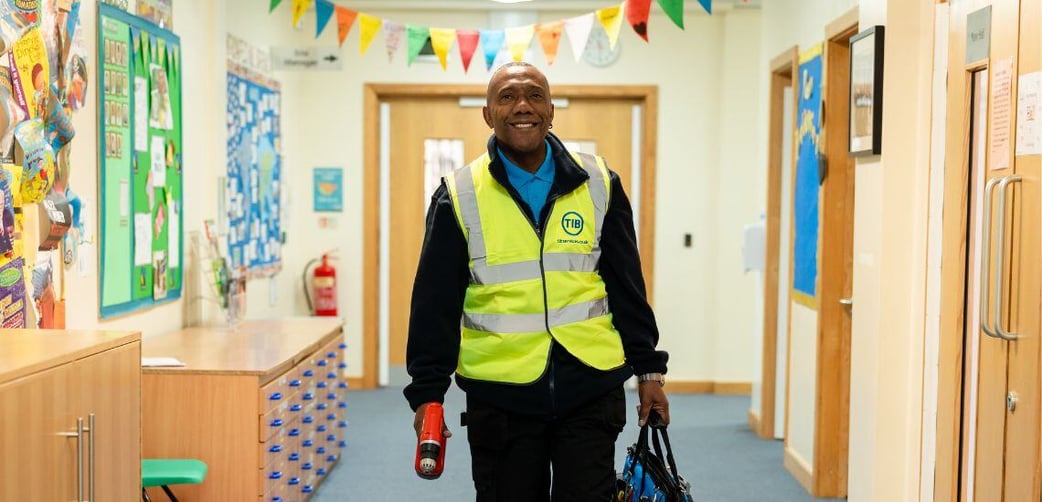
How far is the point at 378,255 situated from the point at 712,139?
2.10m

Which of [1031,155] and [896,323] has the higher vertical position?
[1031,155]

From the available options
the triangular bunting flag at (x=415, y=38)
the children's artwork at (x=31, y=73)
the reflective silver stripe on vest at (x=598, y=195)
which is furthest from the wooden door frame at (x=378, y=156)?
the reflective silver stripe on vest at (x=598, y=195)

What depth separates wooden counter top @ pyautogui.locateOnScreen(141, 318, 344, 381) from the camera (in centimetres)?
350

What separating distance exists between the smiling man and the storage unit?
1.37 meters

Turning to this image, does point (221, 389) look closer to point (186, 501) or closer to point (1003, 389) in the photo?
point (186, 501)

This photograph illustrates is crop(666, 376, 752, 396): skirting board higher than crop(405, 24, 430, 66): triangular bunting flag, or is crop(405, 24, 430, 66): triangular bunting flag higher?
crop(405, 24, 430, 66): triangular bunting flag

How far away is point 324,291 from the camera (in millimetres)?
6516

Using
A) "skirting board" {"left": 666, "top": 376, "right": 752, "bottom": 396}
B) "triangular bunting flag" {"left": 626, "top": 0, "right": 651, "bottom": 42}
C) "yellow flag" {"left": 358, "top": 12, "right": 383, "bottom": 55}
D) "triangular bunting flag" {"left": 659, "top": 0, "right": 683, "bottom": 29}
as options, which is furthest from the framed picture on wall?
"skirting board" {"left": 666, "top": 376, "right": 752, "bottom": 396}

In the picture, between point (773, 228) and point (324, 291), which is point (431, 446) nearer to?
point (773, 228)

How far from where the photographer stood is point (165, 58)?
4160 mm

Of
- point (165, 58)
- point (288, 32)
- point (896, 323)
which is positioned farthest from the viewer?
point (288, 32)

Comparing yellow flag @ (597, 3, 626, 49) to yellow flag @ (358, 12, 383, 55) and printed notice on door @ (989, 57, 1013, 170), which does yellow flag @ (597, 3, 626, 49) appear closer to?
yellow flag @ (358, 12, 383, 55)

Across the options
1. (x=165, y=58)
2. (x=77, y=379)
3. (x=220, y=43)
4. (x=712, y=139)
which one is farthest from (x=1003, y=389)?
(x=712, y=139)

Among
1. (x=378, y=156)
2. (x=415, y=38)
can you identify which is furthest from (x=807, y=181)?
(x=378, y=156)
